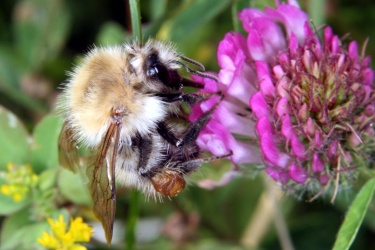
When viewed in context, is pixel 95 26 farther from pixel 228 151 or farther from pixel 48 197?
pixel 228 151

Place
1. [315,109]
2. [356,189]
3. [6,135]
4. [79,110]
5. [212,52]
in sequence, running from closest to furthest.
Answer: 1. [79,110]
2. [315,109]
3. [356,189]
4. [6,135]
5. [212,52]

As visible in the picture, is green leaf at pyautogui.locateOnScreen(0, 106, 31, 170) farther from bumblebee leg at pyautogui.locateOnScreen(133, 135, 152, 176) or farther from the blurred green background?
bumblebee leg at pyautogui.locateOnScreen(133, 135, 152, 176)

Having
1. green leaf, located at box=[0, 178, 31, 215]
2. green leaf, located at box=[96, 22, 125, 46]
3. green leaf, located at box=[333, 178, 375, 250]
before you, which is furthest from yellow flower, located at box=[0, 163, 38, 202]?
green leaf, located at box=[333, 178, 375, 250]

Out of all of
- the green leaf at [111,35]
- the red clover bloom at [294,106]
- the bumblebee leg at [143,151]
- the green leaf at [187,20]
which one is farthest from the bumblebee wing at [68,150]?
the green leaf at [111,35]

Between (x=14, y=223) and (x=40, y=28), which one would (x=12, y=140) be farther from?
(x=40, y=28)

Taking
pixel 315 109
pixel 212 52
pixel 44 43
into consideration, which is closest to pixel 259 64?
pixel 315 109

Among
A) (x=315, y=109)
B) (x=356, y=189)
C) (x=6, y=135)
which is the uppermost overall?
(x=315, y=109)
